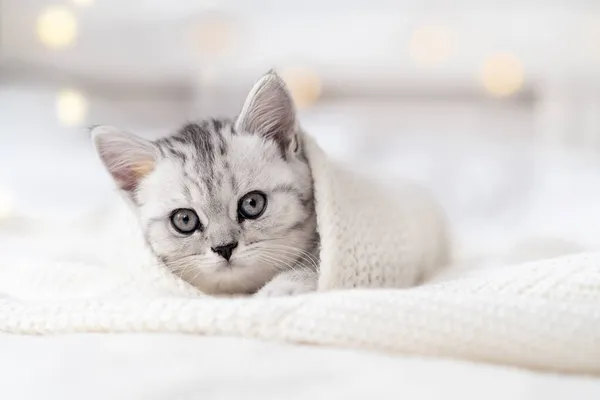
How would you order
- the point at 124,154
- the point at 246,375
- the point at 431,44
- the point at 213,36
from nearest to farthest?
the point at 246,375 → the point at 124,154 → the point at 431,44 → the point at 213,36

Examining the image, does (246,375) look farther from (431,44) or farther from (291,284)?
(431,44)

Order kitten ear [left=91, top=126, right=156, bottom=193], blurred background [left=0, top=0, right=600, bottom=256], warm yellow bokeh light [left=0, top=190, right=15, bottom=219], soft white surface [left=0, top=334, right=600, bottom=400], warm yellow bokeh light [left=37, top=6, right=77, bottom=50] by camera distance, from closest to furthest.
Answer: soft white surface [left=0, top=334, right=600, bottom=400], kitten ear [left=91, top=126, right=156, bottom=193], warm yellow bokeh light [left=0, top=190, right=15, bottom=219], blurred background [left=0, top=0, right=600, bottom=256], warm yellow bokeh light [left=37, top=6, right=77, bottom=50]

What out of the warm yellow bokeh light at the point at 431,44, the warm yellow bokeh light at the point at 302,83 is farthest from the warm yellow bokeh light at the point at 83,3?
the warm yellow bokeh light at the point at 431,44

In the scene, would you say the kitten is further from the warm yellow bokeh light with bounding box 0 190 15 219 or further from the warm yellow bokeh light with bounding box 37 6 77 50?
the warm yellow bokeh light with bounding box 37 6 77 50

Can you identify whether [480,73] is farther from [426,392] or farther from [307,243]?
[426,392]

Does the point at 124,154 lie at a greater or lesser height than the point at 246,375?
greater

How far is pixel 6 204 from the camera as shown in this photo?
200 centimetres

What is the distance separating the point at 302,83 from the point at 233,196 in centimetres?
143

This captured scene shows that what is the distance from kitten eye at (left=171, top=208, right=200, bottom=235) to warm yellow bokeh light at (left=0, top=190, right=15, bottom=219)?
97cm

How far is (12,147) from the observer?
7.44 feet

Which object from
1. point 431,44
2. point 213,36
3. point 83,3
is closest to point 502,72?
point 431,44

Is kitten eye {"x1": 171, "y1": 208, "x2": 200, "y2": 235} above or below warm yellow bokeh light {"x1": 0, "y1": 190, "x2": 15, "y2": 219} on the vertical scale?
above

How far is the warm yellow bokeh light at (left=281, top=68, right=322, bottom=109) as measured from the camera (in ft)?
7.75

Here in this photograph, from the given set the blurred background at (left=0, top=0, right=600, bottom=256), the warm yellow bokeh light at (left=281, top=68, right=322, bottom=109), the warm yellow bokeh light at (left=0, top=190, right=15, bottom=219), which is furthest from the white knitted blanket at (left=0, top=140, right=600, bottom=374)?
the warm yellow bokeh light at (left=281, top=68, right=322, bottom=109)
